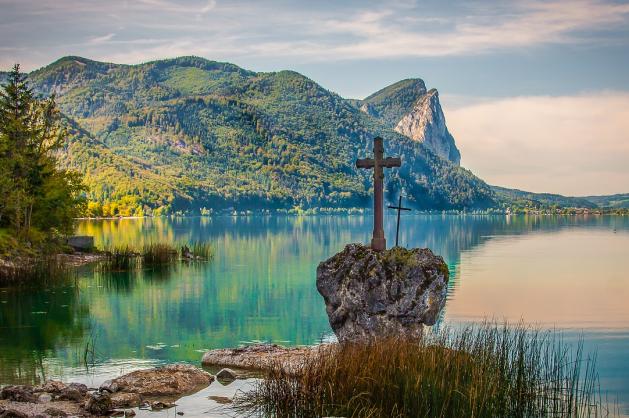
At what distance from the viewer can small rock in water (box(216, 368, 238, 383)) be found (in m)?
13.6

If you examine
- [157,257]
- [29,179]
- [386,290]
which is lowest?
[157,257]

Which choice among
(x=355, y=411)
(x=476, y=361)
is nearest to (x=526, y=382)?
(x=476, y=361)

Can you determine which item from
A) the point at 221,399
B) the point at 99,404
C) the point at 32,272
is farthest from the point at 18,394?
the point at 32,272

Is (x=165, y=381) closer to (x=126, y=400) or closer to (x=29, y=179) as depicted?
(x=126, y=400)

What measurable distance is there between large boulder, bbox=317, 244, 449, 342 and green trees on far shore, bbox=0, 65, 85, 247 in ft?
80.1

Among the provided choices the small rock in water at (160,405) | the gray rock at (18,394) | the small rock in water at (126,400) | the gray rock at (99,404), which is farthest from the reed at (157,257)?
the gray rock at (99,404)

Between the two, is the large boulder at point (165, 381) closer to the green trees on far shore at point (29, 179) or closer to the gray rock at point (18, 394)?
the gray rock at point (18, 394)

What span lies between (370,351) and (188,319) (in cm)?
1347

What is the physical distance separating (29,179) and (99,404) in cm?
3156

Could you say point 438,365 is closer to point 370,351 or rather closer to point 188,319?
point 370,351

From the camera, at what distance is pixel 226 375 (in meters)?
13.8

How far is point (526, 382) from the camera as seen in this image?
10.6m

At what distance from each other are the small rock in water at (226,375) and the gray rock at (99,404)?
2810 millimetres

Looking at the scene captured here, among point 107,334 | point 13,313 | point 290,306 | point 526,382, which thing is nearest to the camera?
point 526,382
